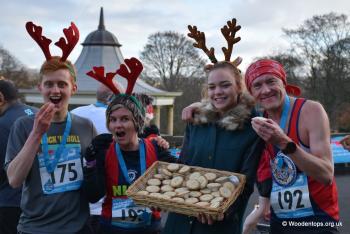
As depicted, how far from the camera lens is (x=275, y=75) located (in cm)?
293

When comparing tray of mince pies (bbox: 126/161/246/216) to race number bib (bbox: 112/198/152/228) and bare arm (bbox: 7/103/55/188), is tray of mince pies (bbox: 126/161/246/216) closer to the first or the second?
race number bib (bbox: 112/198/152/228)

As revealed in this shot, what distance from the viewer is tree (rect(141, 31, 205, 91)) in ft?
125

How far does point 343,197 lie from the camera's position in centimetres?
1079

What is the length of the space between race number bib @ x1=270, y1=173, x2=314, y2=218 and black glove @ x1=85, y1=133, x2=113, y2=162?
1.22 m

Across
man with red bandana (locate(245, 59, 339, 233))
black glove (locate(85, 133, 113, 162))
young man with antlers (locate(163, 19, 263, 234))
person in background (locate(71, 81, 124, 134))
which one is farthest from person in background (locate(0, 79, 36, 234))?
man with red bandana (locate(245, 59, 339, 233))

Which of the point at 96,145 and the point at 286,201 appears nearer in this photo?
the point at 286,201

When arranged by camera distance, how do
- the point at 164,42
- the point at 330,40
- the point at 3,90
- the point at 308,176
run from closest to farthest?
the point at 308,176, the point at 3,90, the point at 330,40, the point at 164,42

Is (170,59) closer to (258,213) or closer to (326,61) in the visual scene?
(326,61)

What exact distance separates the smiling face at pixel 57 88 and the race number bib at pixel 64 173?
0.90 feet

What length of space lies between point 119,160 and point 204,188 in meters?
0.72

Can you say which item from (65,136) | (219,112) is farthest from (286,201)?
(65,136)

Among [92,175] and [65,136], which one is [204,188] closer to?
[92,175]

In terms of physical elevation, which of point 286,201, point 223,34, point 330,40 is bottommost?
point 286,201

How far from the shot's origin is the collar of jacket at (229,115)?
2.94 metres
